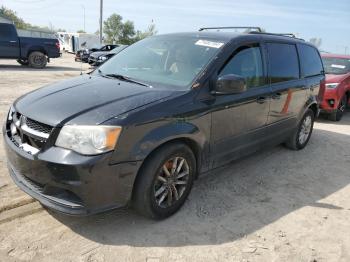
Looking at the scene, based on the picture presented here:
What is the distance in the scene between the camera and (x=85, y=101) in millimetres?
3305

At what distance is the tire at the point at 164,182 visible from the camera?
127 inches

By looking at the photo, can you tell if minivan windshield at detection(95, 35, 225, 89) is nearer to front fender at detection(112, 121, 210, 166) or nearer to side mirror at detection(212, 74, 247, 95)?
side mirror at detection(212, 74, 247, 95)

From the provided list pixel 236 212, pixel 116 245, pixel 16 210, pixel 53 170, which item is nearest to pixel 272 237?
pixel 236 212

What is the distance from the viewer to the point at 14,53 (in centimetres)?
1716

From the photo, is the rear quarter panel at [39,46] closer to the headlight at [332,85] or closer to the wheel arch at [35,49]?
the wheel arch at [35,49]

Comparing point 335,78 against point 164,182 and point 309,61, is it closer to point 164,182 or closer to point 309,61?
point 309,61

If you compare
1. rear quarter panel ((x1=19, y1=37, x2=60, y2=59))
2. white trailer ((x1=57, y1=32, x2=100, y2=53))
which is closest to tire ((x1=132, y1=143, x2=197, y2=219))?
rear quarter panel ((x1=19, y1=37, x2=60, y2=59))

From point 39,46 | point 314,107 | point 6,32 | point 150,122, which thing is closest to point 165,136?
point 150,122

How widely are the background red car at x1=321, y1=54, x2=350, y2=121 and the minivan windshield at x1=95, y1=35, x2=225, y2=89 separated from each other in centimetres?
558

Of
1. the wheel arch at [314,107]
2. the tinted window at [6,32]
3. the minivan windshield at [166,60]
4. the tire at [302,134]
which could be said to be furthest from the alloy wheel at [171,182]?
the tinted window at [6,32]

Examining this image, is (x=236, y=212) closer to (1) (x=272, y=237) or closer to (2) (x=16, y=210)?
(1) (x=272, y=237)

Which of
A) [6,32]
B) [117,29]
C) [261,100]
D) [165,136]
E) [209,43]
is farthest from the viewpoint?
[117,29]

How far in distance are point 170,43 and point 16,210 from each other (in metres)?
2.51

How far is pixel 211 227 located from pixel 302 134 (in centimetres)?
340
